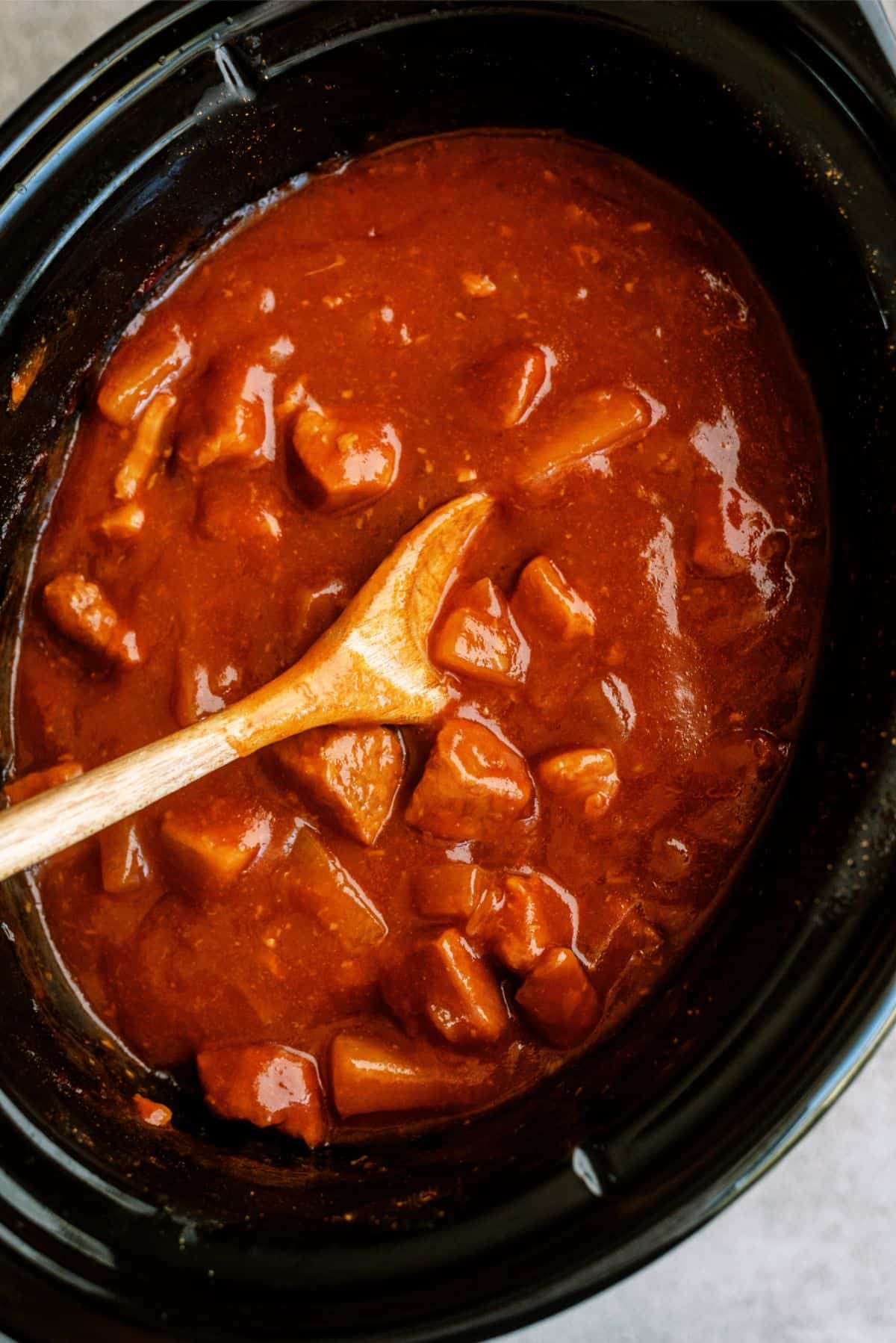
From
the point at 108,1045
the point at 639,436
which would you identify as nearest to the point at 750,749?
the point at 639,436

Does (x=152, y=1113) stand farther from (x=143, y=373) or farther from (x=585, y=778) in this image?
(x=143, y=373)

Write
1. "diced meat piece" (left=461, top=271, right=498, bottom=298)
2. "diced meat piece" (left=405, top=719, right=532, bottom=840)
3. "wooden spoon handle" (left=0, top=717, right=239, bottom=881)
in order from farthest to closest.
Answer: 1. "diced meat piece" (left=461, top=271, right=498, bottom=298)
2. "diced meat piece" (left=405, top=719, right=532, bottom=840)
3. "wooden spoon handle" (left=0, top=717, right=239, bottom=881)

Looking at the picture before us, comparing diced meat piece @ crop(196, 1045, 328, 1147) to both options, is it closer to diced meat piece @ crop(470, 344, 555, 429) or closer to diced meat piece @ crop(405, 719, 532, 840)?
diced meat piece @ crop(405, 719, 532, 840)

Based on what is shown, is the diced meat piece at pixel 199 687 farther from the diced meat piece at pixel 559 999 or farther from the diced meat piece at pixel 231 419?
the diced meat piece at pixel 559 999

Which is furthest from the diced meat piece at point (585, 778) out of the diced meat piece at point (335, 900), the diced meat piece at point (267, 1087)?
the diced meat piece at point (267, 1087)

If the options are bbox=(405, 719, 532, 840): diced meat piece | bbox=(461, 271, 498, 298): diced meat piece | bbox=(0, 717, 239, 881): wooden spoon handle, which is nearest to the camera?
bbox=(0, 717, 239, 881): wooden spoon handle

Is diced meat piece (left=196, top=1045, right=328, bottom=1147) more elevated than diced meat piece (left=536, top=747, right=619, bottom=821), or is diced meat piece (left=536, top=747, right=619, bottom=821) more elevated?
diced meat piece (left=536, top=747, right=619, bottom=821)

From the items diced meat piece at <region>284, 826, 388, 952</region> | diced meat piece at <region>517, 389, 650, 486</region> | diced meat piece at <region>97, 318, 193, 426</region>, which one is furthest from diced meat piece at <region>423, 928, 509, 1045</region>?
diced meat piece at <region>97, 318, 193, 426</region>
